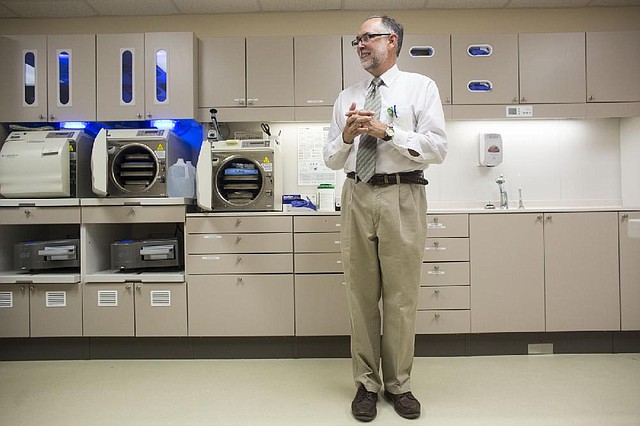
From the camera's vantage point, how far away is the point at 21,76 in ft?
9.96

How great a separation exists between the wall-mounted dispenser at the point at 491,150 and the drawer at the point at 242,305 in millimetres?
1805

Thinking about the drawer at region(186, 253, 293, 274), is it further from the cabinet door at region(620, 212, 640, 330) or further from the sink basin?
the cabinet door at region(620, 212, 640, 330)

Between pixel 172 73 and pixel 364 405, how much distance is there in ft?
8.13

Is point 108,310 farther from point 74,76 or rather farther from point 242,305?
point 74,76

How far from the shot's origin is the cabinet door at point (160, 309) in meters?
2.77

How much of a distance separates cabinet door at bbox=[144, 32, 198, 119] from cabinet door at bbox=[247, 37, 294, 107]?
0.41 meters

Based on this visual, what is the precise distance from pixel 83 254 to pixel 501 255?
2729mm

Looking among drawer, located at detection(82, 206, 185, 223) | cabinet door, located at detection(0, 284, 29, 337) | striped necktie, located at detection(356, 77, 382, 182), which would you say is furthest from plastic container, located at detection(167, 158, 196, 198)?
striped necktie, located at detection(356, 77, 382, 182)

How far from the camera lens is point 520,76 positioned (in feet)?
10.1

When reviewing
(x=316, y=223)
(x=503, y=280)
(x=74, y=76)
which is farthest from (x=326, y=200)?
(x=74, y=76)

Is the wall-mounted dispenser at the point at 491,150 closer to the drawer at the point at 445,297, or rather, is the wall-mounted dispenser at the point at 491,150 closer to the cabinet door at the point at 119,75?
the drawer at the point at 445,297

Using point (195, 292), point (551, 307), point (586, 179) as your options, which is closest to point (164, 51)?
point (195, 292)

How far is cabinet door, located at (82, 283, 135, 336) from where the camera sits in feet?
9.11

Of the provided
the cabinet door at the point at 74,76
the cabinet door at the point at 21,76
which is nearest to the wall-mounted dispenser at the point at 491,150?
the cabinet door at the point at 74,76
